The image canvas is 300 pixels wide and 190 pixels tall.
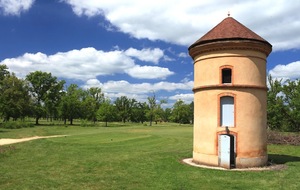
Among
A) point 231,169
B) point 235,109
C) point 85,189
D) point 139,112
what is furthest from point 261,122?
point 139,112

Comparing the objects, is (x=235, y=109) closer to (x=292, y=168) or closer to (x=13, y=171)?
(x=292, y=168)

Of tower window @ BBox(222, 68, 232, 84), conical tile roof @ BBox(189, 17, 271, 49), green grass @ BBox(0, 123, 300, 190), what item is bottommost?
green grass @ BBox(0, 123, 300, 190)

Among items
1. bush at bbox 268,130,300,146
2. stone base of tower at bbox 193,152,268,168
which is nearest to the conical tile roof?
stone base of tower at bbox 193,152,268,168

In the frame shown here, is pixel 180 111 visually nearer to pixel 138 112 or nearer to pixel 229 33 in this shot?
pixel 138 112

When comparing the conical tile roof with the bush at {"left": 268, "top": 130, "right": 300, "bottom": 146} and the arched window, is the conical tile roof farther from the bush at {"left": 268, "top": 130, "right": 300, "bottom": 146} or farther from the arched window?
the bush at {"left": 268, "top": 130, "right": 300, "bottom": 146}

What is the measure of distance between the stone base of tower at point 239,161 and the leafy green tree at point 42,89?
66.3m

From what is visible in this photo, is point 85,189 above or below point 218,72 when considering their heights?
below

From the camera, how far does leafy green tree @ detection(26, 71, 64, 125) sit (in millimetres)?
79394

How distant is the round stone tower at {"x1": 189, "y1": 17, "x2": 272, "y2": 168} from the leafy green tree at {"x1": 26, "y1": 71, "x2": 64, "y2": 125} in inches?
2625

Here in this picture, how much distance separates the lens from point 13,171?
55.6ft

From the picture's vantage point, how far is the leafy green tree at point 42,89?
7939 centimetres

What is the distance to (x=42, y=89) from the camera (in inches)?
3189

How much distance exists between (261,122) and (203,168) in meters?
4.97

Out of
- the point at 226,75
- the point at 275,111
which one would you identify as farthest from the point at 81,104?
the point at 226,75
